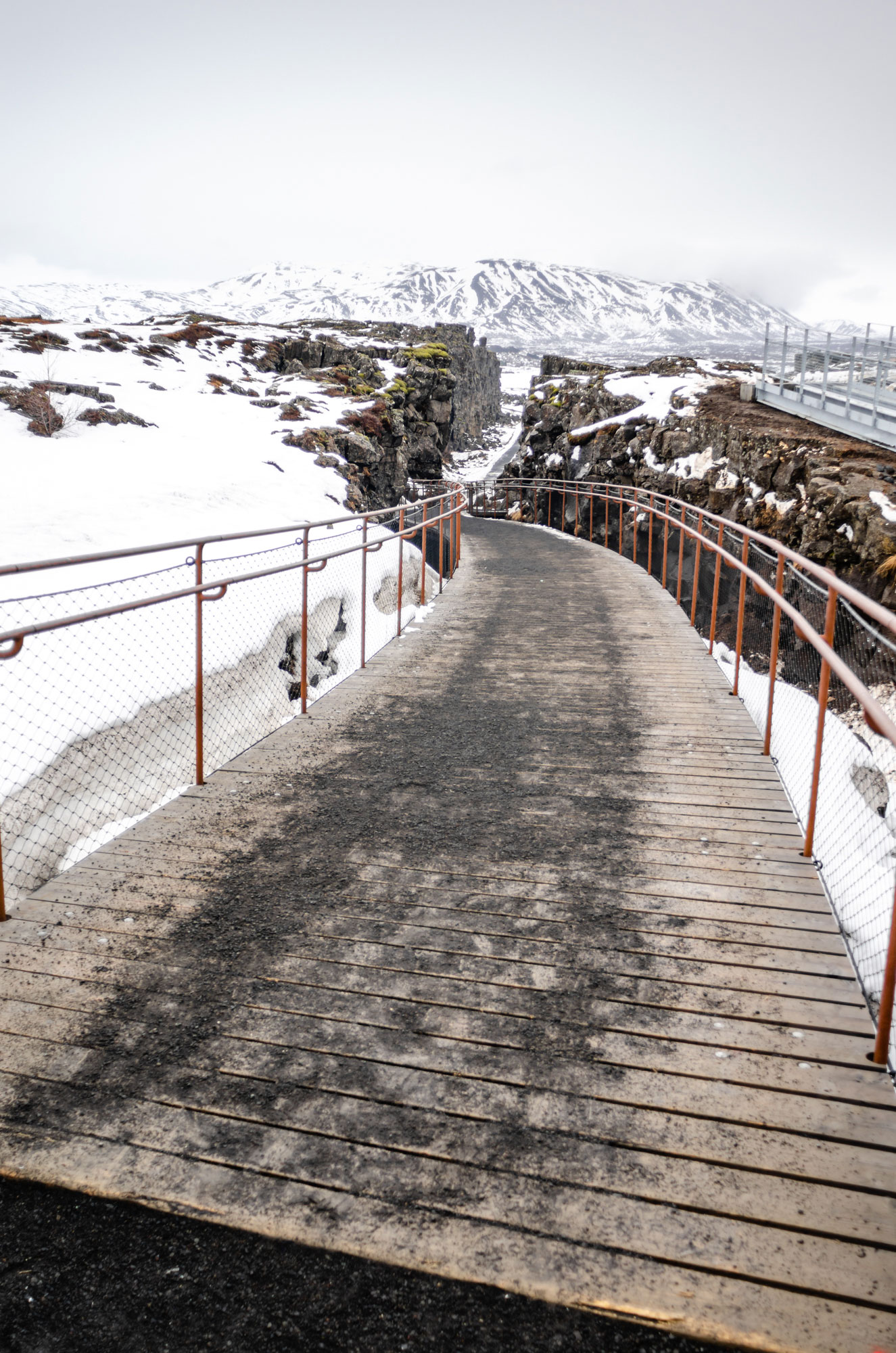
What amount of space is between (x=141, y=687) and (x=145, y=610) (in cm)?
182

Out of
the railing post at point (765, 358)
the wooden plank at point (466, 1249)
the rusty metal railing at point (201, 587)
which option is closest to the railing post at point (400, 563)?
the rusty metal railing at point (201, 587)

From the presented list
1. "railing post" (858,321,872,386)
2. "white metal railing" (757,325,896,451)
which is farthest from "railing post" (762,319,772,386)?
"railing post" (858,321,872,386)

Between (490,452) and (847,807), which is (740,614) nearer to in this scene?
(847,807)

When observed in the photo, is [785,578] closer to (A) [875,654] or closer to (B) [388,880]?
(A) [875,654]

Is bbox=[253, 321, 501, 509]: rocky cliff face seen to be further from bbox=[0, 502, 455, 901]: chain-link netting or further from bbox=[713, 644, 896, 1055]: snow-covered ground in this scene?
bbox=[713, 644, 896, 1055]: snow-covered ground

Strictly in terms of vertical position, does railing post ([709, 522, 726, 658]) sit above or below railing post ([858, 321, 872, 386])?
below

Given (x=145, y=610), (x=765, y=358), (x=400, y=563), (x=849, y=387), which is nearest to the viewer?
(x=400, y=563)

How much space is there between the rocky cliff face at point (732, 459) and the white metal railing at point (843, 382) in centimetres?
36

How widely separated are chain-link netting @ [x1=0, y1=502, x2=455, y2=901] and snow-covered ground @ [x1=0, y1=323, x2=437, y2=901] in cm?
2

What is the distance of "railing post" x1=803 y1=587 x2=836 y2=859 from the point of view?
3.64 meters

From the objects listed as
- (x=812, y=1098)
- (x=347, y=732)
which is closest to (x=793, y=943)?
(x=812, y=1098)

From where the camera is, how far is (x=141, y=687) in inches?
303

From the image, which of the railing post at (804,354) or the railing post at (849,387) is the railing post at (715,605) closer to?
the railing post at (849,387)

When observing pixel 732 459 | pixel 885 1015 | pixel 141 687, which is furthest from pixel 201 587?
pixel 732 459
